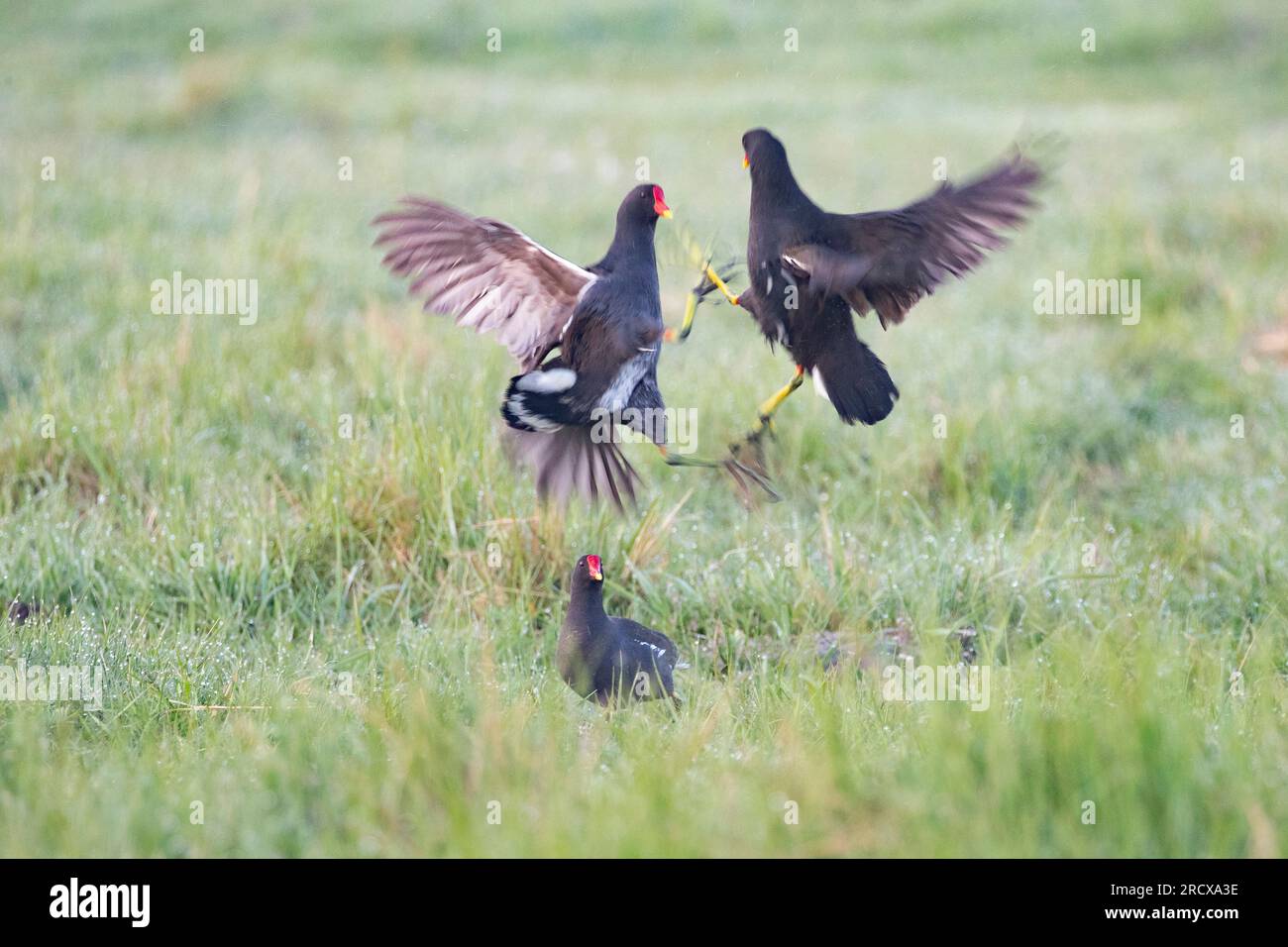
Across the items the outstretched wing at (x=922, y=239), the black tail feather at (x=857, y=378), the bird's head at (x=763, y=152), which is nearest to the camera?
the outstretched wing at (x=922, y=239)

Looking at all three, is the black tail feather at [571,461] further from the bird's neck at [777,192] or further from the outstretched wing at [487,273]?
the bird's neck at [777,192]

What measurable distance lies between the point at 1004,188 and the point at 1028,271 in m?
5.53

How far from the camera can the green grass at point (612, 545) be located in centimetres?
291

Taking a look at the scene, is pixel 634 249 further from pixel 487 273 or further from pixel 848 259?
pixel 848 259

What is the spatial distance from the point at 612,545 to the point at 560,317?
1.15m

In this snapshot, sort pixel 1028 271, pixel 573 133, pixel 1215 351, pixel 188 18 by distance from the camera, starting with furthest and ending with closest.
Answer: pixel 188 18 < pixel 573 133 < pixel 1028 271 < pixel 1215 351

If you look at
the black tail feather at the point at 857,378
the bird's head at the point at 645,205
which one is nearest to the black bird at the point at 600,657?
the black tail feather at the point at 857,378

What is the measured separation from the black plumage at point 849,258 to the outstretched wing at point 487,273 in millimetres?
534

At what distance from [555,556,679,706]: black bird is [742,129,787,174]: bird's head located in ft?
4.11

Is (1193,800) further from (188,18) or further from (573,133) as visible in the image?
(188,18)

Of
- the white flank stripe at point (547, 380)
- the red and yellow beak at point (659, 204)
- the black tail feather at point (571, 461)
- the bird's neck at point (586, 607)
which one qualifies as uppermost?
the red and yellow beak at point (659, 204)

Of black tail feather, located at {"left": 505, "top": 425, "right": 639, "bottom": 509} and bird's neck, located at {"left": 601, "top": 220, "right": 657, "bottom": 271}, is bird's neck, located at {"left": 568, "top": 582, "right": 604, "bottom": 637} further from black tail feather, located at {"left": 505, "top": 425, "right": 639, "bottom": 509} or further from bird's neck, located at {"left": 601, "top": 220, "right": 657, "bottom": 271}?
bird's neck, located at {"left": 601, "top": 220, "right": 657, "bottom": 271}
